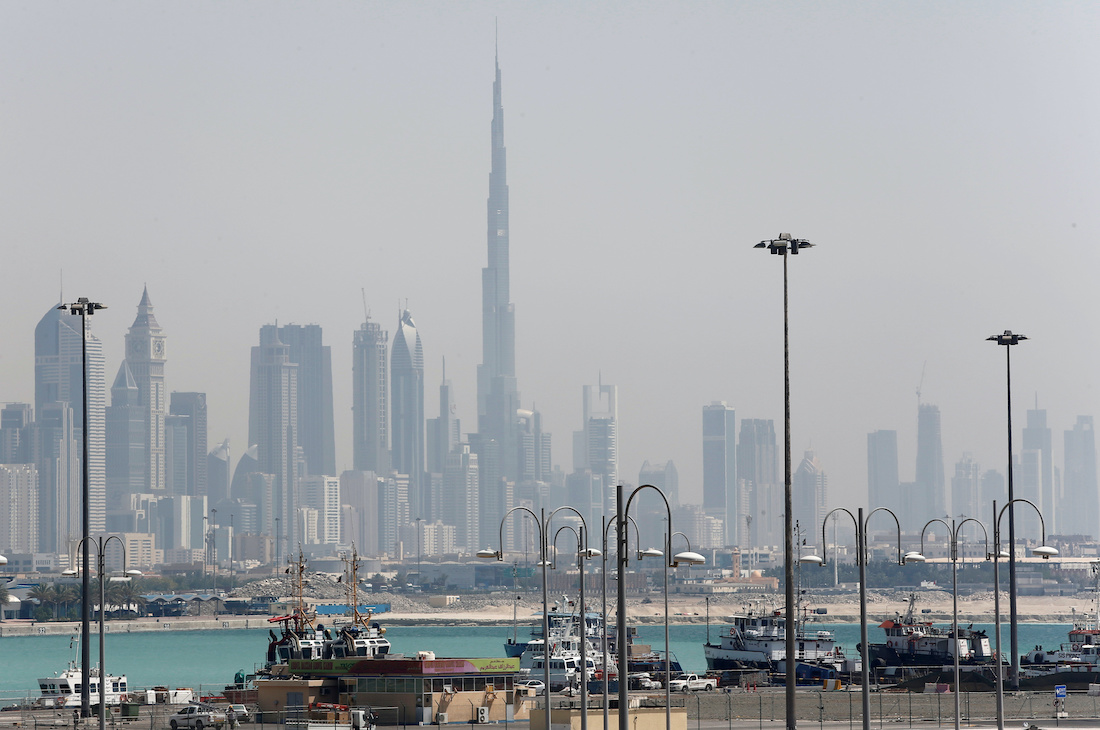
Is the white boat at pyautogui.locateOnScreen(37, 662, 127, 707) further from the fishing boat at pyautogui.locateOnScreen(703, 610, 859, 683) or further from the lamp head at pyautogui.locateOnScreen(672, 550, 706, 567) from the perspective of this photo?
the lamp head at pyautogui.locateOnScreen(672, 550, 706, 567)

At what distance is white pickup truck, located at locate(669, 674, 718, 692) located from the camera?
87881 mm

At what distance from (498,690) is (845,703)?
1619 cm

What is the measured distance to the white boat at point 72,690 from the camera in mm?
83625

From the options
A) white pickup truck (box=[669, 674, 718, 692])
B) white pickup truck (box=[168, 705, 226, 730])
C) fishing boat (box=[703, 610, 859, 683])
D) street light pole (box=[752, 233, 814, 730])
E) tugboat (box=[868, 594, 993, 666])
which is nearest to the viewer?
street light pole (box=[752, 233, 814, 730])

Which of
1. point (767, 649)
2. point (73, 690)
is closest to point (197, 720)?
point (73, 690)

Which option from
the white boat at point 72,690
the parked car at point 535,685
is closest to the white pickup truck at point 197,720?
the white boat at point 72,690

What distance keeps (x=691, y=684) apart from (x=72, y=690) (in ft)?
118

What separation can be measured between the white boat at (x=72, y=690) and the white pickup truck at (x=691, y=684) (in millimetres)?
29587

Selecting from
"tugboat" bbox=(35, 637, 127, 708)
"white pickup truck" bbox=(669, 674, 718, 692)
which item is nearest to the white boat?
"tugboat" bbox=(35, 637, 127, 708)

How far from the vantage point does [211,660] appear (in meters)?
186

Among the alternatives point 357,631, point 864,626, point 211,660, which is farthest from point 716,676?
point 211,660

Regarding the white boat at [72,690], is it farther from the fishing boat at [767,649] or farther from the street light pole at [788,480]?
the street light pole at [788,480]

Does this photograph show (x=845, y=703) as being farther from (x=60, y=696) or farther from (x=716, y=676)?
(x=60, y=696)

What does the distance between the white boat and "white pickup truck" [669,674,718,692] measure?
29587 millimetres
